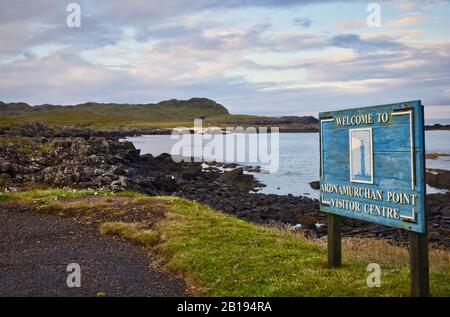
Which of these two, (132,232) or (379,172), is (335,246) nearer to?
(379,172)

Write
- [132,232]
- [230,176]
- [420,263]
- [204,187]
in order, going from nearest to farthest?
[420,263] → [132,232] → [204,187] → [230,176]

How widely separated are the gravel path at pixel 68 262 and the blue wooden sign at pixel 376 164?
3.66 m

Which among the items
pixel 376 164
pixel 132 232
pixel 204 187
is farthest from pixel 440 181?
pixel 376 164

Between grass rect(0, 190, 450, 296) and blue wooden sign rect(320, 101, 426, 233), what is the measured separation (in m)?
1.26

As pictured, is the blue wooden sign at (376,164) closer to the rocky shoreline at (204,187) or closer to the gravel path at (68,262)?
the gravel path at (68,262)

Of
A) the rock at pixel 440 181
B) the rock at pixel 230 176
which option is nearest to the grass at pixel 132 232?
the rock at pixel 230 176

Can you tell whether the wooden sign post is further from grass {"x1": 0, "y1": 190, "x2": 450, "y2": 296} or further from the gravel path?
the gravel path

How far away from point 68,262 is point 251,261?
13.9 feet

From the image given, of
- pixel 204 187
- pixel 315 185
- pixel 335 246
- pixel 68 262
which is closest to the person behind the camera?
pixel 335 246

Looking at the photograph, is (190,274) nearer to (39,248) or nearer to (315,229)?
(39,248)

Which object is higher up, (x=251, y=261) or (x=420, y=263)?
(x=420, y=263)

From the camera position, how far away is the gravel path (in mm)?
8844

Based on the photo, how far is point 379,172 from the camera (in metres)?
8.21
